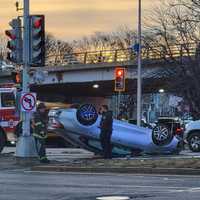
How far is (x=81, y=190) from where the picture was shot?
12734mm

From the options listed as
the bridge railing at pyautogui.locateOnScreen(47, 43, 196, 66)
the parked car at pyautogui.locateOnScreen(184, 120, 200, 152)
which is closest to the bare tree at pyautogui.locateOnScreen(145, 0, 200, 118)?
the bridge railing at pyautogui.locateOnScreen(47, 43, 196, 66)

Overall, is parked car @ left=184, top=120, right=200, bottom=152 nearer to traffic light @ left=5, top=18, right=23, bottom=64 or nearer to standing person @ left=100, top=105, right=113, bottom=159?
standing person @ left=100, top=105, right=113, bottom=159

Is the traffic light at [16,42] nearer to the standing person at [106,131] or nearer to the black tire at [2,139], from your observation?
the standing person at [106,131]

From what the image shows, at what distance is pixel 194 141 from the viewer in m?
26.3

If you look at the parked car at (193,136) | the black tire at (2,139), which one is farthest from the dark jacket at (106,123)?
the parked car at (193,136)

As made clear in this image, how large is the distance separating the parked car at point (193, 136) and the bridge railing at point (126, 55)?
21.0m

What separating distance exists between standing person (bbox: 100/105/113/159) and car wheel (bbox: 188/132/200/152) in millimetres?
6305

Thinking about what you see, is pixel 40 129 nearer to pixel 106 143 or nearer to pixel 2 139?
pixel 106 143

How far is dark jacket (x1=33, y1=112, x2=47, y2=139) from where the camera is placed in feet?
65.2

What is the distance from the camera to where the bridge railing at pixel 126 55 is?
5019 centimetres

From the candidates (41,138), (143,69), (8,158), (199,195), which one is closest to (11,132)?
(8,158)

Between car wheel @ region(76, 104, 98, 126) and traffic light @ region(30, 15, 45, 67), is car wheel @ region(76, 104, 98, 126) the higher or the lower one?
the lower one

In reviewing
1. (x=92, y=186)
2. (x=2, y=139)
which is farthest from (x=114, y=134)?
(x=92, y=186)

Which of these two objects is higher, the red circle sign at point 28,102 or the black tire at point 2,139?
the red circle sign at point 28,102
